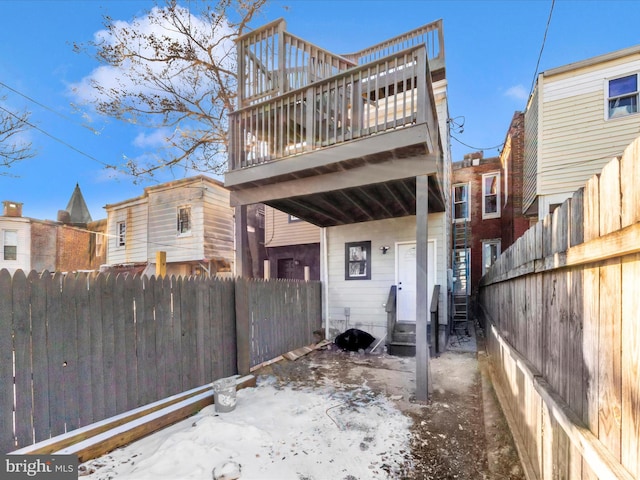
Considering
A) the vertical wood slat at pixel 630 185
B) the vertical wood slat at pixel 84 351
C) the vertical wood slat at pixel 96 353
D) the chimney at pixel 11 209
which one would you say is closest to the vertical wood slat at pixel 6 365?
the vertical wood slat at pixel 84 351

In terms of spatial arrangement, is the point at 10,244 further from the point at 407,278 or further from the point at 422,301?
the point at 422,301

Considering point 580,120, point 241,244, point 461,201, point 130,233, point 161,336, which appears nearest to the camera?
point 161,336

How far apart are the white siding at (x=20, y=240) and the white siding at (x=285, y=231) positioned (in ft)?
43.7

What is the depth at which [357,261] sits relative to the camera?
754 cm

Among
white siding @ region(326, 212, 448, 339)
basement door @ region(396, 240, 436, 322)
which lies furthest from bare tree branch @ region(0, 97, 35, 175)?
basement door @ region(396, 240, 436, 322)

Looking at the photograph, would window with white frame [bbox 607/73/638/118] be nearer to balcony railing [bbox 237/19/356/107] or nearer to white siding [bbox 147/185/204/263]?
balcony railing [bbox 237/19/356/107]

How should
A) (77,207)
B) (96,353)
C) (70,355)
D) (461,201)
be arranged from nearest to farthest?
1. (70,355)
2. (96,353)
3. (461,201)
4. (77,207)

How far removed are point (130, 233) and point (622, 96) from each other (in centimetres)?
1649

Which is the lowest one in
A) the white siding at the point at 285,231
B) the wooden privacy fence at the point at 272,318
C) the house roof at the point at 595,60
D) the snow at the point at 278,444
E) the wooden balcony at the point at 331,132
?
the snow at the point at 278,444

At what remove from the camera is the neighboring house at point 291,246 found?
984 centimetres

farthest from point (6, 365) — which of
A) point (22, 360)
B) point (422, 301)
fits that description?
point (422, 301)

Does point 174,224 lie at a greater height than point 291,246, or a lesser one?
greater

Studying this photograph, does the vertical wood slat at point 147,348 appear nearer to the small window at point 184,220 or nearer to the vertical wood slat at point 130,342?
the vertical wood slat at point 130,342

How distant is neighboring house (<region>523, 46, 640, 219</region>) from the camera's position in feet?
23.1
